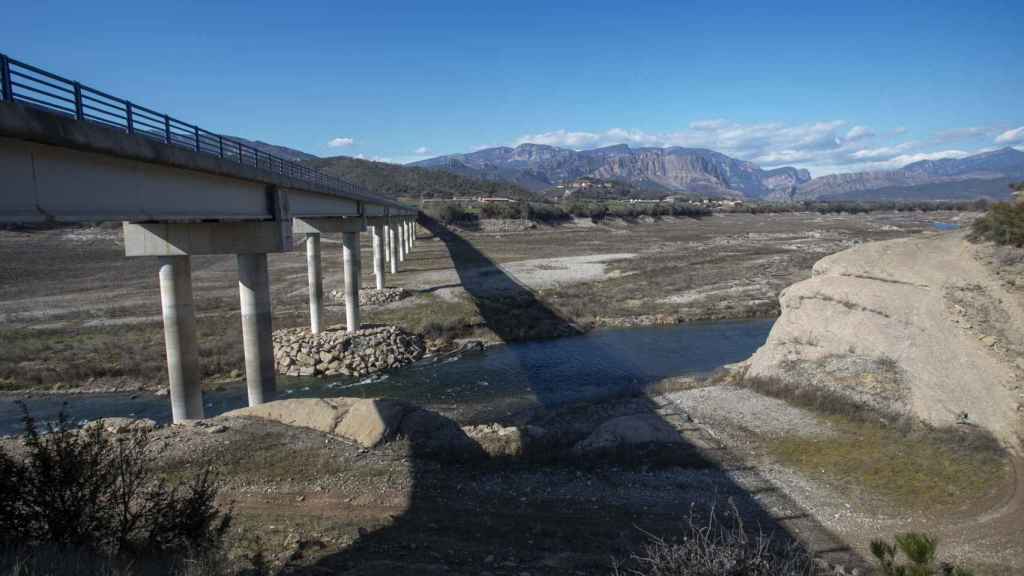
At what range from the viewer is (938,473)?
13602mm

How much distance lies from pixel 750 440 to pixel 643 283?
31458 millimetres

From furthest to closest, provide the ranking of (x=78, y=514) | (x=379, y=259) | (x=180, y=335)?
(x=379, y=259), (x=180, y=335), (x=78, y=514)

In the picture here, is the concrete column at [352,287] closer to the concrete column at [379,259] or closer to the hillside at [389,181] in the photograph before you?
the concrete column at [379,259]

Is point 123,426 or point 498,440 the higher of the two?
point 123,426

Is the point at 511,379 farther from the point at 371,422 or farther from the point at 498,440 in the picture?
the point at 371,422

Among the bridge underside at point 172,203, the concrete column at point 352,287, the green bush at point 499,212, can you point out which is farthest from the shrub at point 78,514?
the green bush at point 499,212

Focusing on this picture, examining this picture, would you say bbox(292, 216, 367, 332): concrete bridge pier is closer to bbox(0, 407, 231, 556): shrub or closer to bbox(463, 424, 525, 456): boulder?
bbox(463, 424, 525, 456): boulder

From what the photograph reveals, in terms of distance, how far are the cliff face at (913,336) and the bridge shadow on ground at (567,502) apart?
21.0 ft

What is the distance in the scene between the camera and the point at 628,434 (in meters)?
15.6

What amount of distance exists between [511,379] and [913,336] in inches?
598

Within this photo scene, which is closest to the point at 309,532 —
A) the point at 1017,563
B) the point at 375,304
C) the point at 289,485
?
the point at 289,485

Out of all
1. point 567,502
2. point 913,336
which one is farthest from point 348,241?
point 913,336

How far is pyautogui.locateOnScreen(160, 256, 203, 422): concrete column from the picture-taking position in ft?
53.7

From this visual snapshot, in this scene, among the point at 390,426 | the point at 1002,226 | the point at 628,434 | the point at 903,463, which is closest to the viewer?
the point at 390,426
